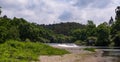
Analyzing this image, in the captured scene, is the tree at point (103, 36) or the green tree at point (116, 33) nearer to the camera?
the green tree at point (116, 33)

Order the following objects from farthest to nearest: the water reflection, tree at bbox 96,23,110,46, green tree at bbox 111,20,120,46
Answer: tree at bbox 96,23,110,46 → green tree at bbox 111,20,120,46 → the water reflection

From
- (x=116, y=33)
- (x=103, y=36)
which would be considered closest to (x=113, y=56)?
(x=116, y=33)

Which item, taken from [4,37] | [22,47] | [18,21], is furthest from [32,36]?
[22,47]

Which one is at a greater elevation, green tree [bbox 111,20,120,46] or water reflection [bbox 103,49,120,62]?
green tree [bbox 111,20,120,46]

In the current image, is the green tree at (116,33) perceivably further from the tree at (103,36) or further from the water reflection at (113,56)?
the water reflection at (113,56)

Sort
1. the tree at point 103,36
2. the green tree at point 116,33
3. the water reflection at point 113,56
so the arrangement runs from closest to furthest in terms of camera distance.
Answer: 1. the water reflection at point 113,56
2. the green tree at point 116,33
3. the tree at point 103,36

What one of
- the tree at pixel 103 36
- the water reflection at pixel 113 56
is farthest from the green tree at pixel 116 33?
the water reflection at pixel 113 56

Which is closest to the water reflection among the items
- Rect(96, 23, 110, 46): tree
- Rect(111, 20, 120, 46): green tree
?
Rect(111, 20, 120, 46): green tree

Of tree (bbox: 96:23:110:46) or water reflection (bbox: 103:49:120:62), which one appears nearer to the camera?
water reflection (bbox: 103:49:120:62)

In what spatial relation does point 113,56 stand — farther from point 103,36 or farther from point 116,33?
point 103,36

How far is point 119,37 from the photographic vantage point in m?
146

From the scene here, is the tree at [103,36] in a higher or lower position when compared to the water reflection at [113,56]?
higher

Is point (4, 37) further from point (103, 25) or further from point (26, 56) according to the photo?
point (103, 25)

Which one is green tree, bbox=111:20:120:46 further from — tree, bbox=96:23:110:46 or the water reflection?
the water reflection
